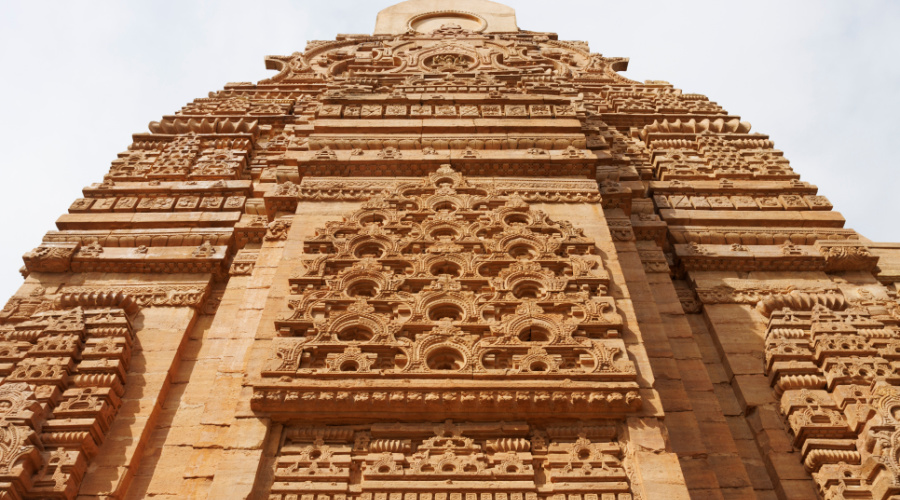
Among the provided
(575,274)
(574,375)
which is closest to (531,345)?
(574,375)

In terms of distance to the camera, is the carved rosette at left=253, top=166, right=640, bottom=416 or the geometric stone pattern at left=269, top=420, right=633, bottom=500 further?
the carved rosette at left=253, top=166, right=640, bottom=416

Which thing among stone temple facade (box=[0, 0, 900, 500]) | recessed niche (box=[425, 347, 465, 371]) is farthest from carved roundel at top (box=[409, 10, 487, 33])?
recessed niche (box=[425, 347, 465, 371])

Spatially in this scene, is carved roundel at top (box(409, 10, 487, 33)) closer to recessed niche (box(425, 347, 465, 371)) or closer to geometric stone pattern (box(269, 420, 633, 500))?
recessed niche (box(425, 347, 465, 371))

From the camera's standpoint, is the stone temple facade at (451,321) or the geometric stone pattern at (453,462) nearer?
the geometric stone pattern at (453,462)

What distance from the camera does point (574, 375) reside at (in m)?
6.50

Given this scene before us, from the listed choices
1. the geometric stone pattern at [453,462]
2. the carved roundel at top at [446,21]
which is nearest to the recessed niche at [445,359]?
the geometric stone pattern at [453,462]

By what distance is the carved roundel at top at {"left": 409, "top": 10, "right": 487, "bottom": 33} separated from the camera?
60.0 ft

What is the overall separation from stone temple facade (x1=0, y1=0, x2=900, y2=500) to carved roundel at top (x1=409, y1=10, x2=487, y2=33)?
250 inches

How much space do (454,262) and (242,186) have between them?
3.99 meters

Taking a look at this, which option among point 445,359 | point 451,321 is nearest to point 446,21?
point 451,321

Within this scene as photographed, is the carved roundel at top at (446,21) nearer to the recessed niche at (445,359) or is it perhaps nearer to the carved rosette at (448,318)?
the carved rosette at (448,318)

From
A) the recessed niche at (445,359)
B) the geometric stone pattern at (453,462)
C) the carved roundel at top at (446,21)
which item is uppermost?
the carved roundel at top at (446,21)

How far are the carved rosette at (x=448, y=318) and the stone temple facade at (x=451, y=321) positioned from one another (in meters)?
0.02

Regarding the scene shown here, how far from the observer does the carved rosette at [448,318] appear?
6.32m
